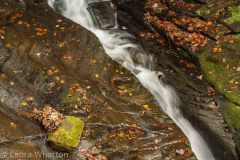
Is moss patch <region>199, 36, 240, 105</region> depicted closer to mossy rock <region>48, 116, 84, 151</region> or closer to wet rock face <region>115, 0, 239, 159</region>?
wet rock face <region>115, 0, 239, 159</region>

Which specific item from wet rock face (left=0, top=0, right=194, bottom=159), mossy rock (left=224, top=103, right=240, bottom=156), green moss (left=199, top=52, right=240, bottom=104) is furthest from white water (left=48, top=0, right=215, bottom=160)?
green moss (left=199, top=52, right=240, bottom=104)

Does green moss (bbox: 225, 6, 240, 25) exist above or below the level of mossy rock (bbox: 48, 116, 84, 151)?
above

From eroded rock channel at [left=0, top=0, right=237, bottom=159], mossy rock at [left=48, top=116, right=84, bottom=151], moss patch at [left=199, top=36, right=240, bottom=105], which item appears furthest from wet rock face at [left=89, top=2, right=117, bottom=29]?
mossy rock at [left=48, top=116, right=84, bottom=151]

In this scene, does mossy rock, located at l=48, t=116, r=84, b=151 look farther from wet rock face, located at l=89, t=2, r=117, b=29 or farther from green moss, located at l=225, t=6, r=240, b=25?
green moss, located at l=225, t=6, r=240, b=25

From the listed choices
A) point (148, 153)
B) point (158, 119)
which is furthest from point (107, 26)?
point (148, 153)

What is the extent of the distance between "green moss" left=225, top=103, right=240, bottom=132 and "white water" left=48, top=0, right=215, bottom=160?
2.96 ft

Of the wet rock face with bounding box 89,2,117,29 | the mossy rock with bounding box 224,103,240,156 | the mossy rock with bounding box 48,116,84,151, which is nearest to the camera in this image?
the mossy rock with bounding box 48,116,84,151

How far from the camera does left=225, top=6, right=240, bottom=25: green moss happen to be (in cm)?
1165

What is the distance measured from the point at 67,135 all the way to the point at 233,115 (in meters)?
4.61

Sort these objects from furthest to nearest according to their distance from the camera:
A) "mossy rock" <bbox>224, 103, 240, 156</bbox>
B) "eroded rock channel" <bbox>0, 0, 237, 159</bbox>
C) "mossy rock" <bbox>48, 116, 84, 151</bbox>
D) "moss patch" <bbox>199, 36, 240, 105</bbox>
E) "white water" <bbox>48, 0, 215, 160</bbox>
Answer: "moss patch" <bbox>199, 36, 240, 105</bbox> → "white water" <bbox>48, 0, 215, 160</bbox> → "mossy rock" <bbox>224, 103, 240, 156</bbox> → "eroded rock channel" <bbox>0, 0, 237, 159</bbox> → "mossy rock" <bbox>48, 116, 84, 151</bbox>

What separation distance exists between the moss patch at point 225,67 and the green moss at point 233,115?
18 cm

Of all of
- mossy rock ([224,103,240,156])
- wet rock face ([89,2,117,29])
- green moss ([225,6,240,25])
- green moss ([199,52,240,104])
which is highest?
green moss ([225,6,240,25])

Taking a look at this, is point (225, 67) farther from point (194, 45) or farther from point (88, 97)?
point (88, 97)

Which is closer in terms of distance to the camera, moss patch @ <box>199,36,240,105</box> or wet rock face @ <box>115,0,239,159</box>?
wet rock face @ <box>115,0,239,159</box>
